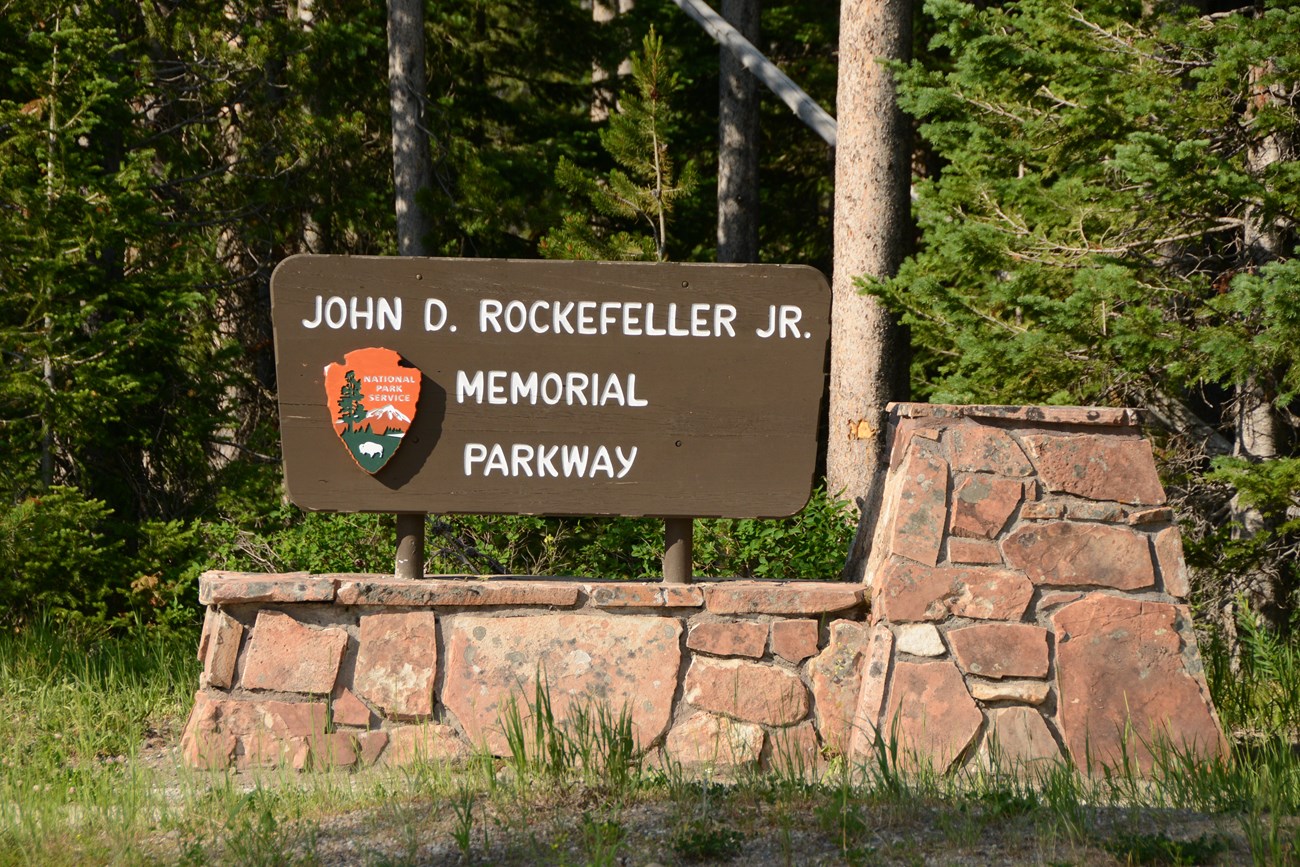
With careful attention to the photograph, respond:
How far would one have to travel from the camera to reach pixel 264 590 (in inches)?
185

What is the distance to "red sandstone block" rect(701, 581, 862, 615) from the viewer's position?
4.77 metres

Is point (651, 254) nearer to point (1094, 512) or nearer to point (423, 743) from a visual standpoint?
point (1094, 512)

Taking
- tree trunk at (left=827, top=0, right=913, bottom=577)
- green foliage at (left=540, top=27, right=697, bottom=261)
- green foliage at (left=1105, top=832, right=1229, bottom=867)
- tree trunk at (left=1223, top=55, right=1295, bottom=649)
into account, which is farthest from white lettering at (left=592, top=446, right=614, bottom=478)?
green foliage at (left=540, top=27, right=697, bottom=261)

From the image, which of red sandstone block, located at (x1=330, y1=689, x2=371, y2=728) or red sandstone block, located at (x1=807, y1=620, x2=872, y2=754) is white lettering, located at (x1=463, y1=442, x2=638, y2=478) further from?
red sandstone block, located at (x1=807, y1=620, x2=872, y2=754)

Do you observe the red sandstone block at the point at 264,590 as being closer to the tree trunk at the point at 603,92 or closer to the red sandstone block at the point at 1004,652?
the red sandstone block at the point at 1004,652

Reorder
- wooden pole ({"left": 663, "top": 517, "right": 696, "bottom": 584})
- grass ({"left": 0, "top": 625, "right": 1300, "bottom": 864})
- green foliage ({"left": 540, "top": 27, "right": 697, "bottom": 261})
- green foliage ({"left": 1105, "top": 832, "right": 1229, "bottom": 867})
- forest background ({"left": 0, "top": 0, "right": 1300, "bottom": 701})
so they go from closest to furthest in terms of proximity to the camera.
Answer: green foliage ({"left": 1105, "top": 832, "right": 1229, "bottom": 867})
grass ({"left": 0, "top": 625, "right": 1300, "bottom": 864})
wooden pole ({"left": 663, "top": 517, "right": 696, "bottom": 584})
forest background ({"left": 0, "top": 0, "right": 1300, "bottom": 701})
green foliage ({"left": 540, "top": 27, "right": 697, "bottom": 261})

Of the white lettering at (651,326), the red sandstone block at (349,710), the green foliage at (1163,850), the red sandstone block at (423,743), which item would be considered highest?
the white lettering at (651,326)

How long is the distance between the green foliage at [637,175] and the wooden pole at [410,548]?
15.9ft

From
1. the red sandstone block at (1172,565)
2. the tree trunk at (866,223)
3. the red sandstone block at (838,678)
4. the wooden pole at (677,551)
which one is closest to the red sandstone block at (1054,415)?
the red sandstone block at (1172,565)

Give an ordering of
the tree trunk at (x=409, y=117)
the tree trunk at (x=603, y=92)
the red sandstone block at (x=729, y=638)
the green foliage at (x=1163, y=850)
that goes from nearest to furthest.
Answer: the green foliage at (x=1163, y=850), the red sandstone block at (x=729, y=638), the tree trunk at (x=409, y=117), the tree trunk at (x=603, y=92)

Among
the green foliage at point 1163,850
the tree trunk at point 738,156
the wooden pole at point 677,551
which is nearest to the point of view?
the green foliage at point 1163,850

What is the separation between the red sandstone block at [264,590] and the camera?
4.71 m

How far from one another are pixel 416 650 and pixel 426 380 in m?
1.06

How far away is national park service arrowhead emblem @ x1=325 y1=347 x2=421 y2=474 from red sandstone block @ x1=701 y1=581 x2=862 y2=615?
1369 millimetres
